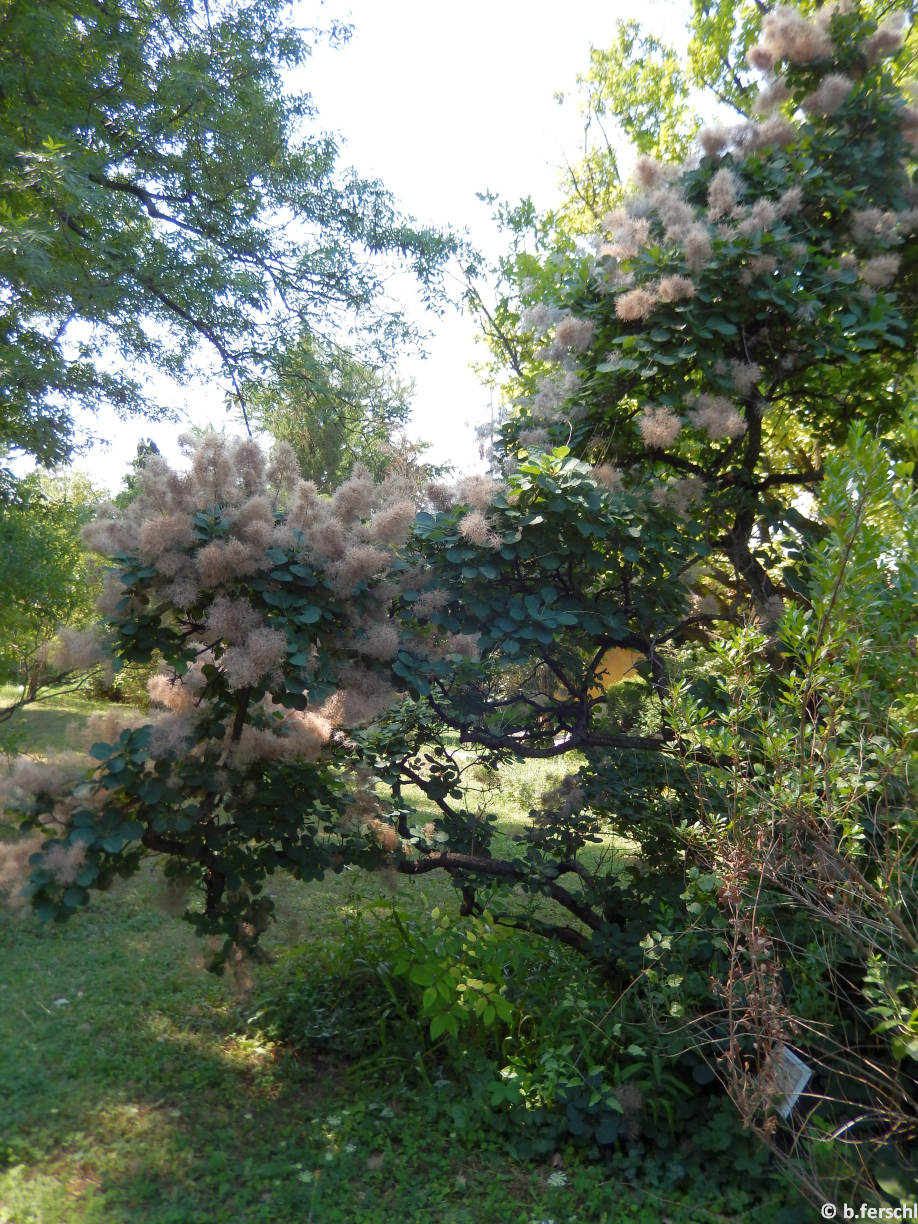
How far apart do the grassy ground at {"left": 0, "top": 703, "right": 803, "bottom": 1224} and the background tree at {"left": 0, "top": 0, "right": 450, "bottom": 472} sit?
3.65 meters

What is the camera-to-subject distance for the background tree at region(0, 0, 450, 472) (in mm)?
5504

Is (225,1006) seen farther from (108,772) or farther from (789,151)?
(789,151)

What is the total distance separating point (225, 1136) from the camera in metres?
3.36

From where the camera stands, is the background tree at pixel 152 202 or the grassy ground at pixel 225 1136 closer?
the grassy ground at pixel 225 1136

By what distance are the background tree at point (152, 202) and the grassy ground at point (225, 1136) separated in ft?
12.0

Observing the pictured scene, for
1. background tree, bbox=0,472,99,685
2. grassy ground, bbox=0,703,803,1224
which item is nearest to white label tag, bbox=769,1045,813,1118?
grassy ground, bbox=0,703,803,1224

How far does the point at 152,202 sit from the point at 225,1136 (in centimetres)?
742

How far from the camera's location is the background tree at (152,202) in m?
5.50

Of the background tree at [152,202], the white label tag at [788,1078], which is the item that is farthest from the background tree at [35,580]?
the white label tag at [788,1078]

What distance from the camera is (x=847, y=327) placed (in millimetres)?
3688

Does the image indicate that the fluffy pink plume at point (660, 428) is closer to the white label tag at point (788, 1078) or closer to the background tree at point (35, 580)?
the white label tag at point (788, 1078)

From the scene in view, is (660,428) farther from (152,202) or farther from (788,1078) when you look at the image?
(152,202)

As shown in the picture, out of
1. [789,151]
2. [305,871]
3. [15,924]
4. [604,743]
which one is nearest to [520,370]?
[789,151]

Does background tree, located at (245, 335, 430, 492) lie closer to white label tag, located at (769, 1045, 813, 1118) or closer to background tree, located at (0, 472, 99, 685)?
background tree, located at (0, 472, 99, 685)
